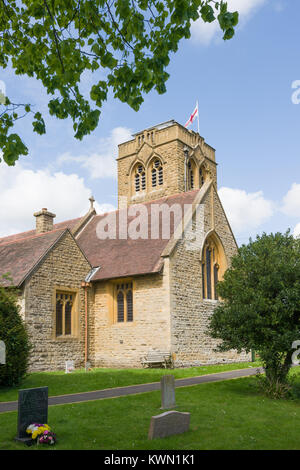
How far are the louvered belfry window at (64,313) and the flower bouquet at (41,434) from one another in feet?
44.2

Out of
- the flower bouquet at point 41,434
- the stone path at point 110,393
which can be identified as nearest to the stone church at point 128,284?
the stone path at point 110,393

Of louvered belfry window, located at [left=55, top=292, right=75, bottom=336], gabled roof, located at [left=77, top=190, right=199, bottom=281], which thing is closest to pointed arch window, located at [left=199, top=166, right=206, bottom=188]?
gabled roof, located at [left=77, top=190, right=199, bottom=281]

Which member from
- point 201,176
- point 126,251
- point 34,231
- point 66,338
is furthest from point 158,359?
point 201,176

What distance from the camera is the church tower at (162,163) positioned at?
126ft

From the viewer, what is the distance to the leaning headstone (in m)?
8.48

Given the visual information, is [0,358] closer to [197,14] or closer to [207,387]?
[207,387]

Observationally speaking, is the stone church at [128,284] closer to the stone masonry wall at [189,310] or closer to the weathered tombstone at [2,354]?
the stone masonry wall at [189,310]

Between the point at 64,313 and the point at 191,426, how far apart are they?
1368cm

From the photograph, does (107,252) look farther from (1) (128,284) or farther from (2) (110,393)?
(2) (110,393)

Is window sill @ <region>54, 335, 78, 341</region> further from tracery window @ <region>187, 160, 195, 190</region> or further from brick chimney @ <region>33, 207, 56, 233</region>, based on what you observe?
tracery window @ <region>187, 160, 195, 190</region>

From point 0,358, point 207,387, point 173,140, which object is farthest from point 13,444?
point 173,140

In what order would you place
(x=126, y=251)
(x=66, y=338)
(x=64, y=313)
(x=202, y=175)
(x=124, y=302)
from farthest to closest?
(x=202, y=175)
(x=126, y=251)
(x=124, y=302)
(x=64, y=313)
(x=66, y=338)

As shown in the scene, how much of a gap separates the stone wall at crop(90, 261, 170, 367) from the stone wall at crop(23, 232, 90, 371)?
1.16 metres

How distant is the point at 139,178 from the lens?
41.3 m
